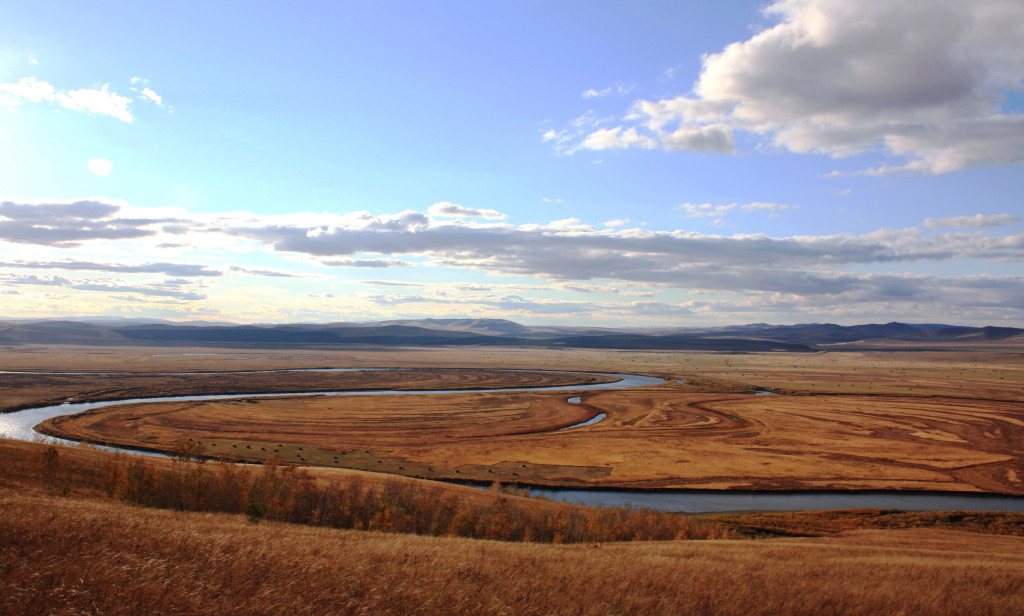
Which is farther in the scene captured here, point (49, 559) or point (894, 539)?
point (894, 539)

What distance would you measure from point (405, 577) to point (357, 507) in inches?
Answer: 835

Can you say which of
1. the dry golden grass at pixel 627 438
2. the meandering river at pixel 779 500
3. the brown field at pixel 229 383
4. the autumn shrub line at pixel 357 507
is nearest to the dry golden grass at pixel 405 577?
the autumn shrub line at pixel 357 507

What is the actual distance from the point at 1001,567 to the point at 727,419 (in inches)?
2669

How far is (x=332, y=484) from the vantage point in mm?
38281

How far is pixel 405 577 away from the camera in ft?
49.6

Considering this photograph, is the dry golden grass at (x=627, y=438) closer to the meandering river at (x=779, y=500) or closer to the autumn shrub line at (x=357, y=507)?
the meandering river at (x=779, y=500)

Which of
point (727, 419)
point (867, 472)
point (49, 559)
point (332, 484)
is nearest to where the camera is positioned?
point (49, 559)

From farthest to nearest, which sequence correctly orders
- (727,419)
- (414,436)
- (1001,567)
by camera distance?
(727,419)
(414,436)
(1001,567)

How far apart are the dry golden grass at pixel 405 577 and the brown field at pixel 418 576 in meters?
0.05

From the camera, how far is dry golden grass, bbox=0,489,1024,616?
12.0m

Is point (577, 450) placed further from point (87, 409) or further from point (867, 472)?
point (87, 409)

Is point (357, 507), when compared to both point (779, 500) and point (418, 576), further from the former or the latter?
point (779, 500)

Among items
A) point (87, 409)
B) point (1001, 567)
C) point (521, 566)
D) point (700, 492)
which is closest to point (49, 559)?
point (521, 566)

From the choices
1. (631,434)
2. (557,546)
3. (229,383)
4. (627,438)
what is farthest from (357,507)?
(229,383)
